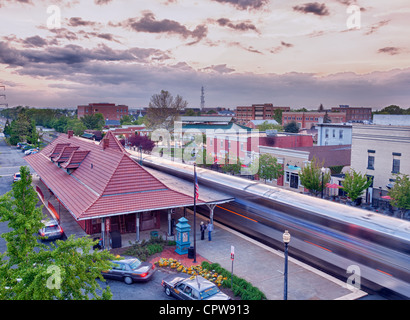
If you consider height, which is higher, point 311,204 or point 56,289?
point 56,289

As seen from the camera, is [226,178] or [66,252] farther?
[226,178]

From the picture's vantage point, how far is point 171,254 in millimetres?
24219

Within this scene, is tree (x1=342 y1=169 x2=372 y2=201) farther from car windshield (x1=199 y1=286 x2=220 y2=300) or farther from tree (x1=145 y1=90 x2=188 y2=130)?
tree (x1=145 y1=90 x2=188 y2=130)

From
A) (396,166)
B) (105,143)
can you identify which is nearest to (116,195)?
(105,143)

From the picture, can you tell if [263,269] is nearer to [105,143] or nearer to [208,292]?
Result: [208,292]

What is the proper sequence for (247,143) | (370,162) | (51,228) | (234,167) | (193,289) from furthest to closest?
(247,143), (234,167), (370,162), (51,228), (193,289)

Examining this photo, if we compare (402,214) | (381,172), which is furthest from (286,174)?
(402,214)

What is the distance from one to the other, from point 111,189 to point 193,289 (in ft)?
40.7

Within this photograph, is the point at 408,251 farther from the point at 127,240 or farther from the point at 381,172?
the point at 381,172

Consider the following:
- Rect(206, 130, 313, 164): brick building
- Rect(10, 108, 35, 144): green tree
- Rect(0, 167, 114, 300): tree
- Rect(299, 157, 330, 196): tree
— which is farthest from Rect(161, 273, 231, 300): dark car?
Rect(10, 108, 35, 144): green tree

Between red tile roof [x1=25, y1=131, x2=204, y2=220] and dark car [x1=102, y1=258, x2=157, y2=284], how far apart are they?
4.84m

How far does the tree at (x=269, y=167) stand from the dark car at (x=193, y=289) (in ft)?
104

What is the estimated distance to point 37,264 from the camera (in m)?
9.34

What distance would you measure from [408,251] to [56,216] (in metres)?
28.1
